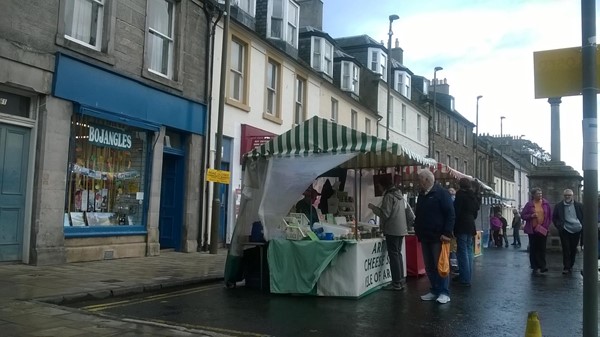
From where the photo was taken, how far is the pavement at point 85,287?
562cm

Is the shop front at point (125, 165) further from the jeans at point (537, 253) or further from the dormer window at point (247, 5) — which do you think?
the jeans at point (537, 253)

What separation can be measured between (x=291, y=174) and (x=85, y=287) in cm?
346

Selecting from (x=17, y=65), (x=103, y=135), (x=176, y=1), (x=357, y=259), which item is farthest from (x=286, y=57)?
(x=357, y=259)

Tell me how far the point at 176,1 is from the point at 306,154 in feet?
25.0

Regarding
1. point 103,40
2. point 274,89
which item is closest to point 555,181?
point 274,89

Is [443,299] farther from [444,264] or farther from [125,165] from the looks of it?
[125,165]

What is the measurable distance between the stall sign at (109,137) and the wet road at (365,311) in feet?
13.9

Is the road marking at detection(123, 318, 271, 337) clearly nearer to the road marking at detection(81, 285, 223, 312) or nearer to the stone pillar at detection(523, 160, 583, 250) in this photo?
the road marking at detection(81, 285, 223, 312)

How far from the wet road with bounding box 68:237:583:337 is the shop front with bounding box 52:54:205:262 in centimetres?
348

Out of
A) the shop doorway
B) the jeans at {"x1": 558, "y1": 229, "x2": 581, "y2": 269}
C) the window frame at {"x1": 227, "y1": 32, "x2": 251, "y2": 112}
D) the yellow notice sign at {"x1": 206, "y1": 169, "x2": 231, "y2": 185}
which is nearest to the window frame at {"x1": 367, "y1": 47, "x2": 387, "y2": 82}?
the window frame at {"x1": 227, "y1": 32, "x2": 251, "y2": 112}

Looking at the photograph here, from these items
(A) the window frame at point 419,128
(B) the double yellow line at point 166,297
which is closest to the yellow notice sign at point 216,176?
(B) the double yellow line at point 166,297

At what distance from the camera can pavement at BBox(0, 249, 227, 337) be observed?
5.62 metres

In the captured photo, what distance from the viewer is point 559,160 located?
17.0 meters

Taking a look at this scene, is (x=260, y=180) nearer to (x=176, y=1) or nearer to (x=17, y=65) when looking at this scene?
(x=17, y=65)
